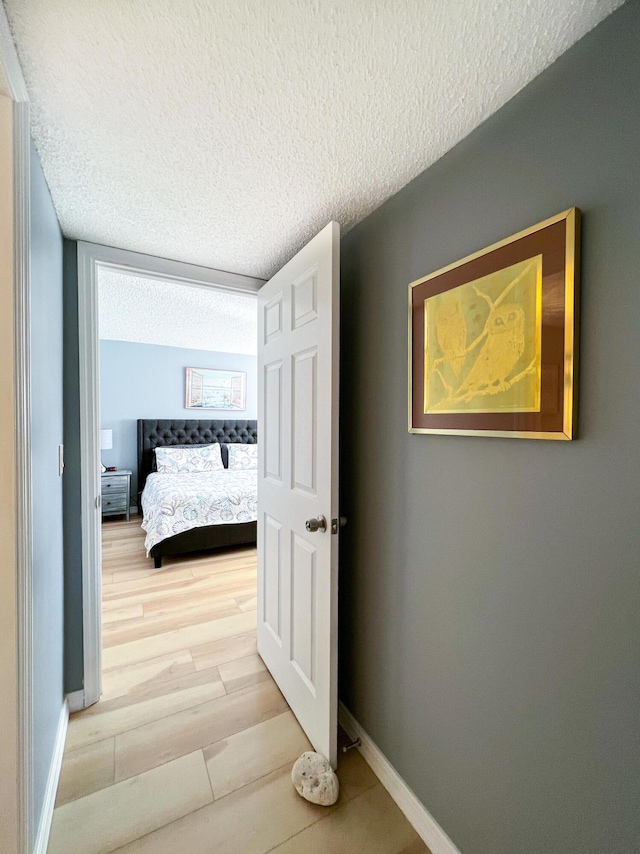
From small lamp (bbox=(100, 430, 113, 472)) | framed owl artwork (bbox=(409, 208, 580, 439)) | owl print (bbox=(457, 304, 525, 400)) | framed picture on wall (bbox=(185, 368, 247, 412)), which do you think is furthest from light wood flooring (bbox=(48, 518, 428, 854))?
framed picture on wall (bbox=(185, 368, 247, 412))

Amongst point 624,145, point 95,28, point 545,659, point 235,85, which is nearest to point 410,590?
point 545,659

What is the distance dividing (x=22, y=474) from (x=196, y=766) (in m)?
1.33

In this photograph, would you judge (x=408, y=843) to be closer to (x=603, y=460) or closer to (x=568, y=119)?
(x=603, y=460)

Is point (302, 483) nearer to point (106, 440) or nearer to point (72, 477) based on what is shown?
point (72, 477)

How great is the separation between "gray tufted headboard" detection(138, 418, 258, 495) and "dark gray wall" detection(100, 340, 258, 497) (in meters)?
0.14

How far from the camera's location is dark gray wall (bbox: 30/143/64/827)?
3.43ft

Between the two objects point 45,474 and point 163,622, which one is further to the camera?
point 163,622

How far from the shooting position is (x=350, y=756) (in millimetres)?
1381

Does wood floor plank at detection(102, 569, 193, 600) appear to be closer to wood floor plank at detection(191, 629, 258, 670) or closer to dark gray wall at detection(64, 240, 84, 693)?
wood floor plank at detection(191, 629, 258, 670)

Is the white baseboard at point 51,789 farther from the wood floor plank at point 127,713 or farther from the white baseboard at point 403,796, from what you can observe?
the white baseboard at point 403,796

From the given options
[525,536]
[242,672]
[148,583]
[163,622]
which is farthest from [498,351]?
[148,583]

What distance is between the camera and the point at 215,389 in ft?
17.7

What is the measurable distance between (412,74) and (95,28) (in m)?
0.72

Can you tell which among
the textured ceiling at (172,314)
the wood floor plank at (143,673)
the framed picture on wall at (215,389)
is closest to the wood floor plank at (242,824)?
the wood floor plank at (143,673)
